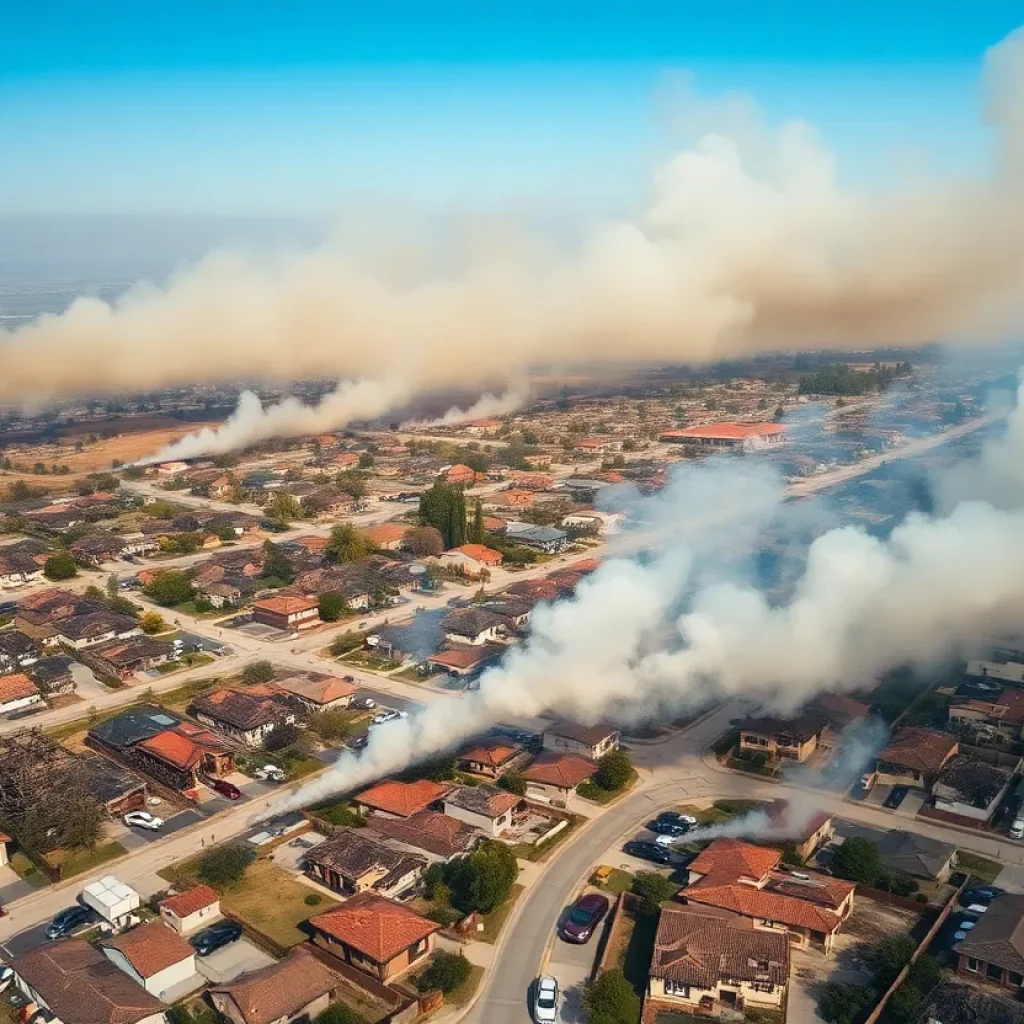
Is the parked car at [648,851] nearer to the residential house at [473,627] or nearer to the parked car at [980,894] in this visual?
the parked car at [980,894]

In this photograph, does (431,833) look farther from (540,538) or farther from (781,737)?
(540,538)

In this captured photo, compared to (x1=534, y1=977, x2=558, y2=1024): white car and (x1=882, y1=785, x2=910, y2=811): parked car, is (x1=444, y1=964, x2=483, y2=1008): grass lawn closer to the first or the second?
(x1=534, y1=977, x2=558, y2=1024): white car

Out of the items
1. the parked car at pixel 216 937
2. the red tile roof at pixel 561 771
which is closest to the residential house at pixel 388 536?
the red tile roof at pixel 561 771

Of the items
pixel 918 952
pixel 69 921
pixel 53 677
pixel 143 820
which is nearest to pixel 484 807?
pixel 143 820

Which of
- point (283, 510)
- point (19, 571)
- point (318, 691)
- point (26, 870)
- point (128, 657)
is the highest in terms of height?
point (283, 510)

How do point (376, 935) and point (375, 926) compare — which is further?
point (375, 926)

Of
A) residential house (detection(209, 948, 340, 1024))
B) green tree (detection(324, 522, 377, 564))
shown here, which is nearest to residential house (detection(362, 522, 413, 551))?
green tree (detection(324, 522, 377, 564))
